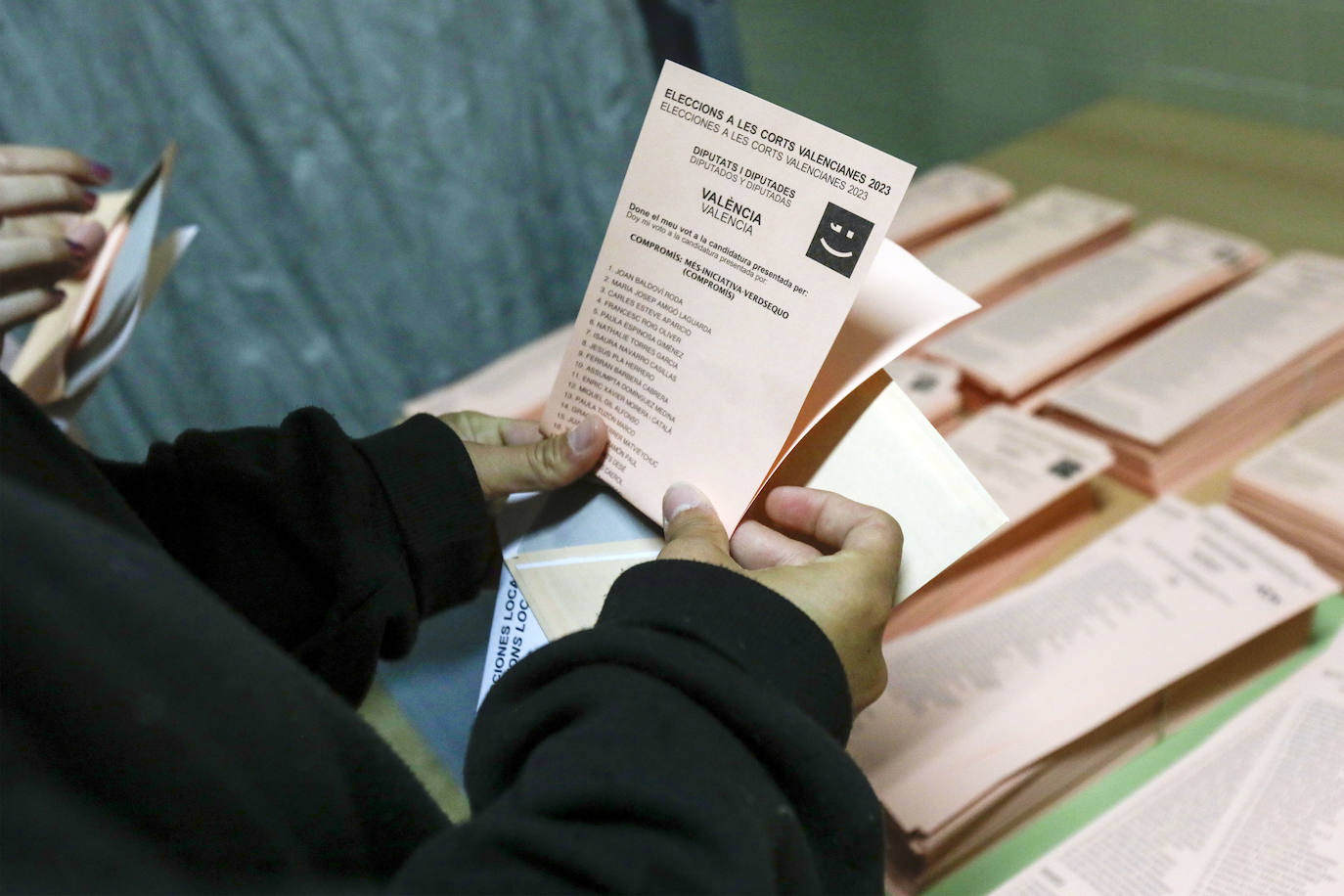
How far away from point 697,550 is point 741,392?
0.08 m

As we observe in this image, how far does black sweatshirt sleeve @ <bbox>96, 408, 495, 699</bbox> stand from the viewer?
0.59 metres

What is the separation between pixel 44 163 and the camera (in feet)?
2.64

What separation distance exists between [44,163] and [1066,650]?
33.9 inches

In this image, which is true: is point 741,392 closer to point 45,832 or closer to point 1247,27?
point 45,832

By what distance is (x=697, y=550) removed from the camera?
18.8 inches

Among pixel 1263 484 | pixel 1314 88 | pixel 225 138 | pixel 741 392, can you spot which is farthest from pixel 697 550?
pixel 1314 88

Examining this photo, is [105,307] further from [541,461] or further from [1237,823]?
[1237,823]

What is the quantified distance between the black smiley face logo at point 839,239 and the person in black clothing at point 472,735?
Result: 0.12 meters

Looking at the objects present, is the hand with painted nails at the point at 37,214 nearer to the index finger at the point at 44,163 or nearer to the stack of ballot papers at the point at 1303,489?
the index finger at the point at 44,163

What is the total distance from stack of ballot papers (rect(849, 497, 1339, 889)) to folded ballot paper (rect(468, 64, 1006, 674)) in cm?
22

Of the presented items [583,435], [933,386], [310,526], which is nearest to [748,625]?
[583,435]

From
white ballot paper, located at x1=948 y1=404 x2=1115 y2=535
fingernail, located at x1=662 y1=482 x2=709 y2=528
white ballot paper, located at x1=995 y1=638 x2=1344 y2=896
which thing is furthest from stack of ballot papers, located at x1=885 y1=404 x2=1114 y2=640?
fingernail, located at x1=662 y1=482 x2=709 y2=528

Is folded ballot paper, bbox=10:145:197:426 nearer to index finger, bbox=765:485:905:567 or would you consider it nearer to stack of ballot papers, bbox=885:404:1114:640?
index finger, bbox=765:485:905:567

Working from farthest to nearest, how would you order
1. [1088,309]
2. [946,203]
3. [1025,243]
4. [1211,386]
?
1. [946,203]
2. [1025,243]
3. [1088,309]
4. [1211,386]
